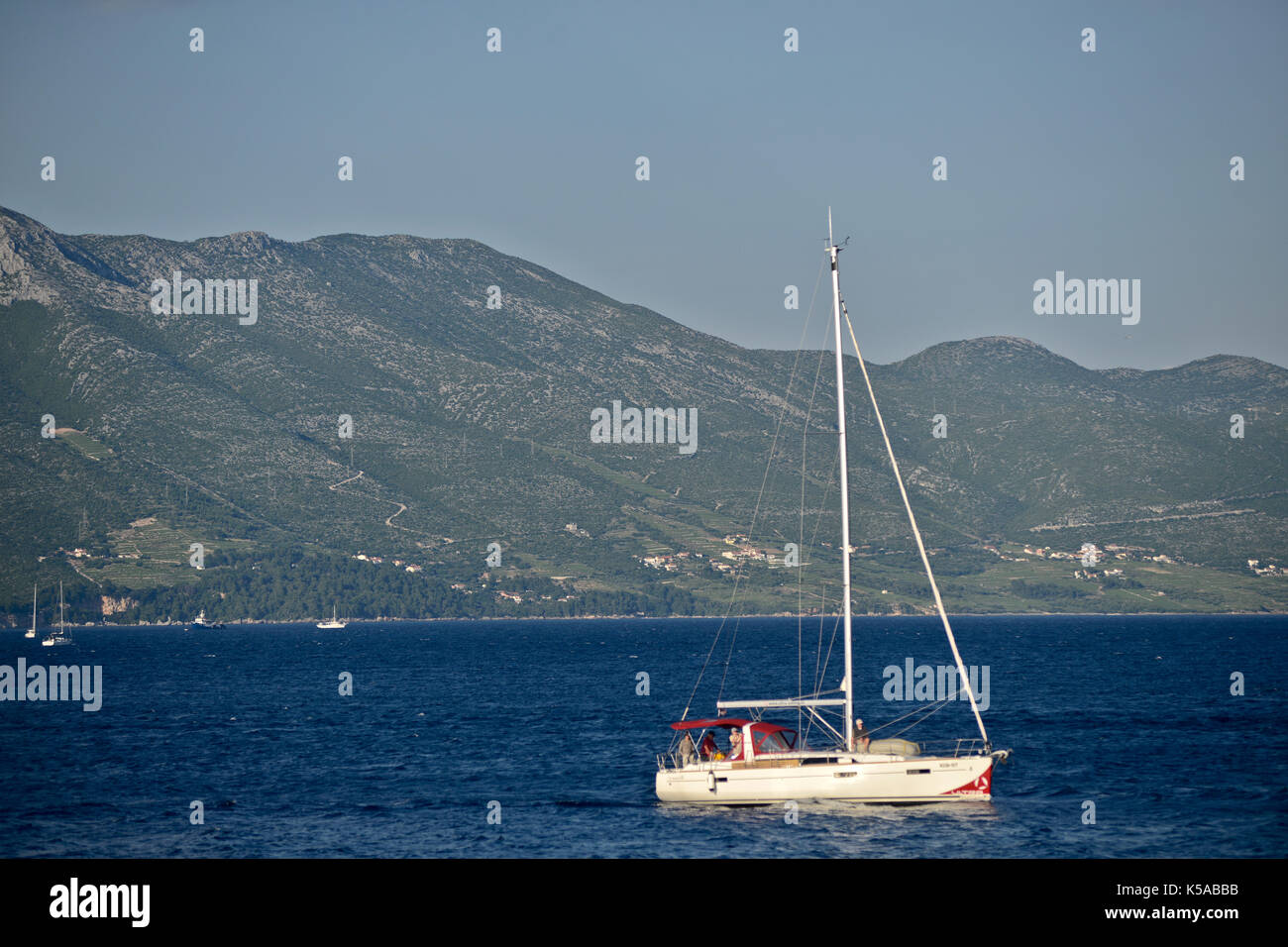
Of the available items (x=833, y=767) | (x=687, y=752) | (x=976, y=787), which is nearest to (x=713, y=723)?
(x=687, y=752)

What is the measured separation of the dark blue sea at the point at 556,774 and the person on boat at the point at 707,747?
8.28ft

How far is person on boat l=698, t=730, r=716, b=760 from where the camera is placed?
176 ft

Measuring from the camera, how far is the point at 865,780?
163 ft

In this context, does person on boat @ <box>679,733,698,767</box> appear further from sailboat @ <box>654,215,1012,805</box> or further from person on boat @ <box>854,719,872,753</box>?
person on boat @ <box>854,719,872,753</box>

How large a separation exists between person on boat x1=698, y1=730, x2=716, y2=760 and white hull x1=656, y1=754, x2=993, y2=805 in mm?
2040

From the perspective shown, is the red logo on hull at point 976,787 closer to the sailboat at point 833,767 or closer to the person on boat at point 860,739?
the sailboat at point 833,767

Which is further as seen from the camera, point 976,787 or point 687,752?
point 687,752

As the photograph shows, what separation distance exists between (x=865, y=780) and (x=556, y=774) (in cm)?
1998

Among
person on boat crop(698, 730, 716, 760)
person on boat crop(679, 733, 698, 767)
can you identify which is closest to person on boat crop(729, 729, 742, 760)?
person on boat crop(698, 730, 716, 760)

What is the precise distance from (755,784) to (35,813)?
98.1 ft

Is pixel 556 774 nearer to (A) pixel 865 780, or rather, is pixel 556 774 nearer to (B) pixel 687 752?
(B) pixel 687 752
